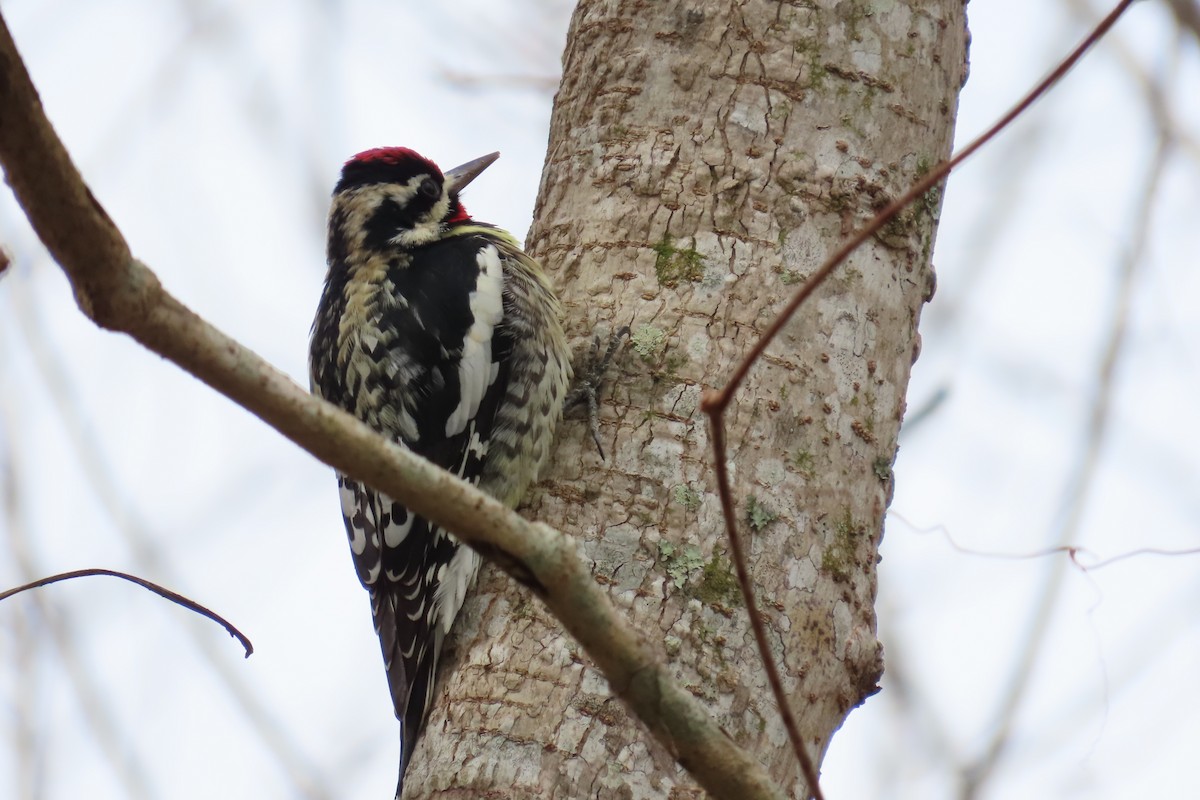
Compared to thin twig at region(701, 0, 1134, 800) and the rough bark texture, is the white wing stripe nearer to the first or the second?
the rough bark texture

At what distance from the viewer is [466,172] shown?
400 centimetres

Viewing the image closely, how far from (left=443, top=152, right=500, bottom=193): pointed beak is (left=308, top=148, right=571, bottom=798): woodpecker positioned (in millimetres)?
266

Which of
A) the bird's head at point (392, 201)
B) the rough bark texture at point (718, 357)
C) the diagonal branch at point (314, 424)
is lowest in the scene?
the diagonal branch at point (314, 424)

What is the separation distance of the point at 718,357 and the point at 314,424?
1375 mm

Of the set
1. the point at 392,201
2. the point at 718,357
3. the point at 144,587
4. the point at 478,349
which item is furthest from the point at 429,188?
the point at 144,587

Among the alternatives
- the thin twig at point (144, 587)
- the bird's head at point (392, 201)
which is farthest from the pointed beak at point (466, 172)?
the thin twig at point (144, 587)

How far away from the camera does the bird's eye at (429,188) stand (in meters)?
3.83

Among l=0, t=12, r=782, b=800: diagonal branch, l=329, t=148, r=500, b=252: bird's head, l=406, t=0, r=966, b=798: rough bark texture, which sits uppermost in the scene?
l=329, t=148, r=500, b=252: bird's head

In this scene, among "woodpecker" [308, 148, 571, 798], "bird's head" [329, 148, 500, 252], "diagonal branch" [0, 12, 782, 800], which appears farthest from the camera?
"bird's head" [329, 148, 500, 252]

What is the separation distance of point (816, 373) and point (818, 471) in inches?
8.2

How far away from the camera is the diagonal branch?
4.16 feet

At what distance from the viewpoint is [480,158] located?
4090mm

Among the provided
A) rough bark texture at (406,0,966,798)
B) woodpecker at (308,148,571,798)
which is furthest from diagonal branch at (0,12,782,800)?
woodpecker at (308,148,571,798)

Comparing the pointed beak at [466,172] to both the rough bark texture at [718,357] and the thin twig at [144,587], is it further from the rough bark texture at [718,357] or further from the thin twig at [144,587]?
the thin twig at [144,587]
